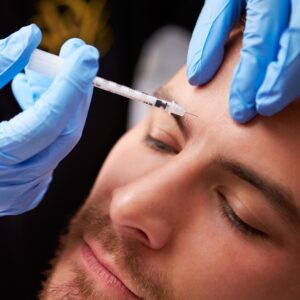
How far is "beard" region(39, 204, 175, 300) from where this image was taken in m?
0.93

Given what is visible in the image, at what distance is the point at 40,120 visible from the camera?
823 mm

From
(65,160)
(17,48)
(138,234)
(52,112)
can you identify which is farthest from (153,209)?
(65,160)

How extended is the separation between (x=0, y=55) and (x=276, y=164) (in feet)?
2.06

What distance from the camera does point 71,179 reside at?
1.66 meters

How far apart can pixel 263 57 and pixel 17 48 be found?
0.51m

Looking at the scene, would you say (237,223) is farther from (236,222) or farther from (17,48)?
(17,48)

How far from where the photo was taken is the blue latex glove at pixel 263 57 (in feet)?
2.64

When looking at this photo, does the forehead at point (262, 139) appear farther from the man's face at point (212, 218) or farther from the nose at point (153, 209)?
the nose at point (153, 209)

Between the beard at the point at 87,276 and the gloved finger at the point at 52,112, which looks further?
the beard at the point at 87,276

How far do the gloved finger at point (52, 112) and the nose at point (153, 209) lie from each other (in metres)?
0.23

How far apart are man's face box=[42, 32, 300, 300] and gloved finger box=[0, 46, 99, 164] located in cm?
24

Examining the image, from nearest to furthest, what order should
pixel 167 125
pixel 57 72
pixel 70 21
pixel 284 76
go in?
1. pixel 284 76
2. pixel 57 72
3. pixel 167 125
4. pixel 70 21

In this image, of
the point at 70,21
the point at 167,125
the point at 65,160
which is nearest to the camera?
the point at 167,125

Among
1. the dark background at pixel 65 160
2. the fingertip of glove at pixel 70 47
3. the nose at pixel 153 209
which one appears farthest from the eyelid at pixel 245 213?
the dark background at pixel 65 160
